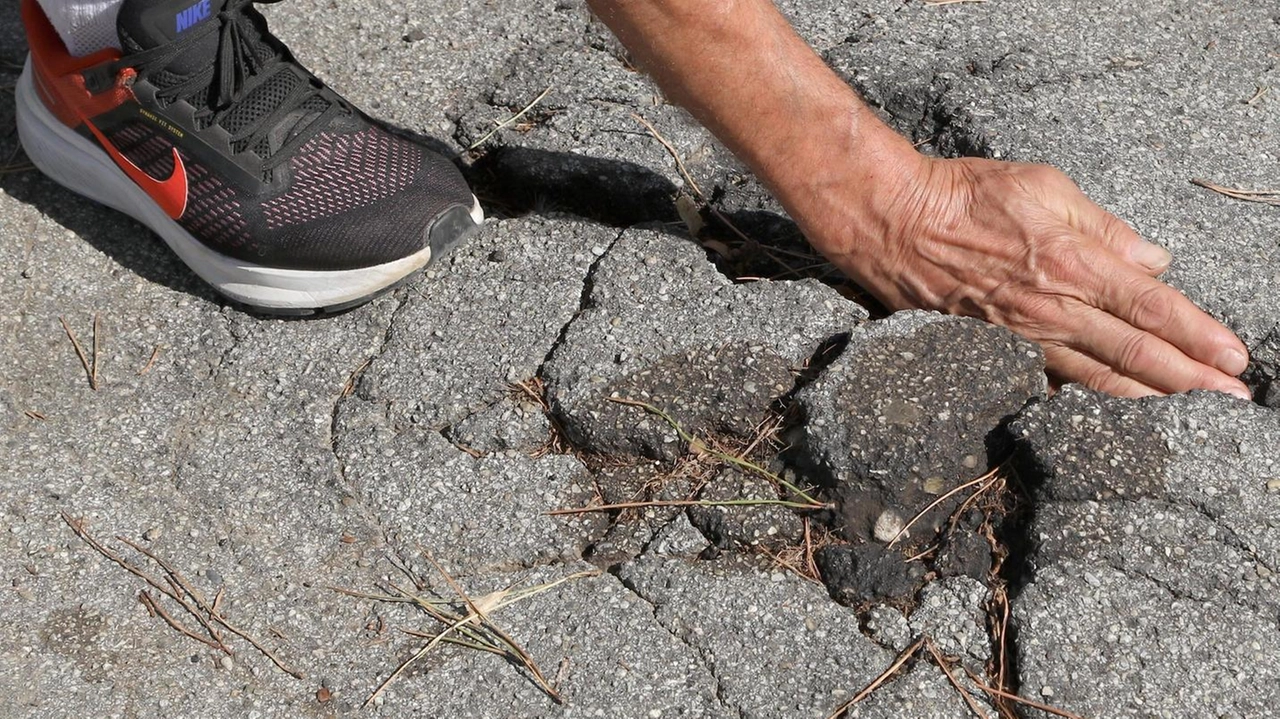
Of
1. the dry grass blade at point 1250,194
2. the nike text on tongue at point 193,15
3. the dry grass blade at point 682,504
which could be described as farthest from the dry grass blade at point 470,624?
the dry grass blade at point 1250,194

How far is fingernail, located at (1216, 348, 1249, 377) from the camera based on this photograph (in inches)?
76.7

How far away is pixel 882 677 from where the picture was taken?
1664 mm

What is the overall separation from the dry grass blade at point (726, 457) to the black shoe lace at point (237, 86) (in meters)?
0.83

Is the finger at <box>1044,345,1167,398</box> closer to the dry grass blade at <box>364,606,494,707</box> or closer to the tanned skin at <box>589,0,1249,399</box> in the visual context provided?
the tanned skin at <box>589,0,1249,399</box>

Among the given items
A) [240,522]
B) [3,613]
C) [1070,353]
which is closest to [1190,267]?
[1070,353]

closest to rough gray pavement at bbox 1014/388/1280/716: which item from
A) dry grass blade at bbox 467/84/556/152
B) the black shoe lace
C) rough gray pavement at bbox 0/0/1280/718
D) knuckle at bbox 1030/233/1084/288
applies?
rough gray pavement at bbox 0/0/1280/718

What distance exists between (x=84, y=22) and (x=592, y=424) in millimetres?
1213

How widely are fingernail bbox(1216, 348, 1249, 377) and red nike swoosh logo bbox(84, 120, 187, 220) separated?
73.9 inches

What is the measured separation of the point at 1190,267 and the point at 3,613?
6.86ft

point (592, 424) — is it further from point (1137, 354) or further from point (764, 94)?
point (1137, 354)

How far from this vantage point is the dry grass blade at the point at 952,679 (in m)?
1.62

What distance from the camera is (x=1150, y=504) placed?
5.70 feet

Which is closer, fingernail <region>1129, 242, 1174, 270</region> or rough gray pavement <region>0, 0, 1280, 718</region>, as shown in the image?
rough gray pavement <region>0, 0, 1280, 718</region>

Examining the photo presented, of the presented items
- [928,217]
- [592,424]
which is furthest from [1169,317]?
[592,424]
